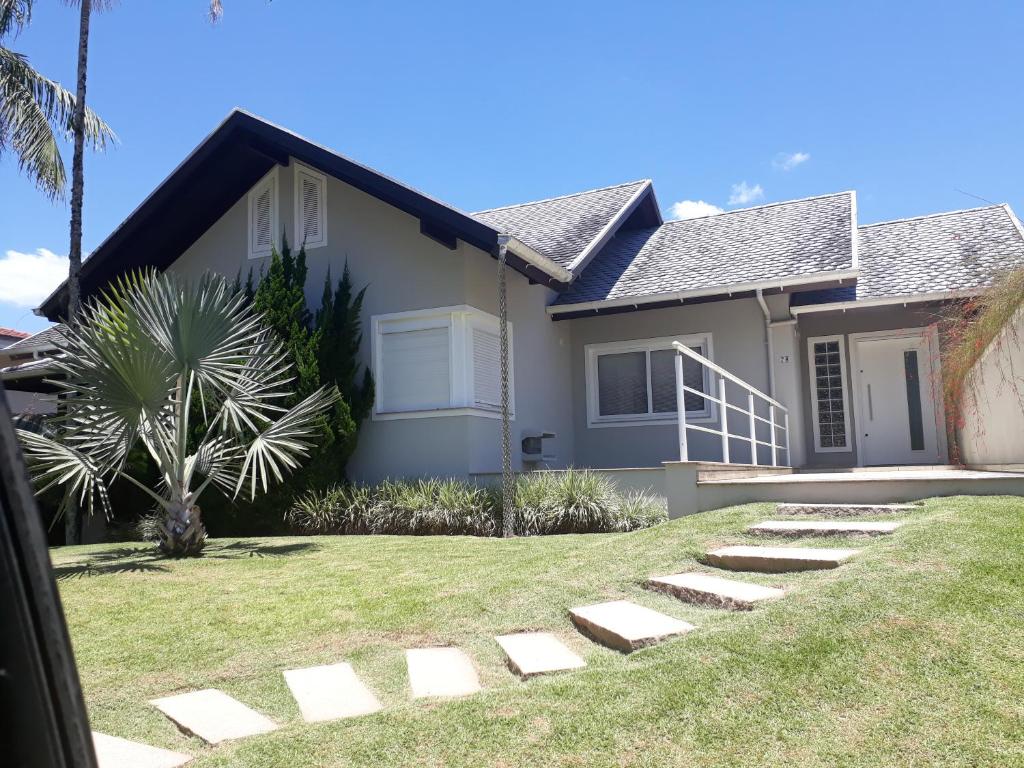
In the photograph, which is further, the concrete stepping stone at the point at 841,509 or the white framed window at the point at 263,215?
the white framed window at the point at 263,215

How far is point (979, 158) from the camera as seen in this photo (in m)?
13.1

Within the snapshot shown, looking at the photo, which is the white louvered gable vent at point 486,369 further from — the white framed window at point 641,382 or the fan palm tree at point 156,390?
the fan palm tree at point 156,390

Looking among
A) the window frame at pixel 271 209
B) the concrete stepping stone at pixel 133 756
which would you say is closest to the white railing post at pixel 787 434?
the window frame at pixel 271 209

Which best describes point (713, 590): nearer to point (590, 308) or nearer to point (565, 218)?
point (590, 308)

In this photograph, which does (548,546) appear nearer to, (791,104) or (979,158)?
(979,158)

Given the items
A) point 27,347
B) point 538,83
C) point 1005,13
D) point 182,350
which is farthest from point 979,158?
point 27,347

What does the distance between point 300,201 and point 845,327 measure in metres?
8.68

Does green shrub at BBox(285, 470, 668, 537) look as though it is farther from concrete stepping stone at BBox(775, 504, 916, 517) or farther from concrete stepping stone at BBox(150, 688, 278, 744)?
concrete stepping stone at BBox(150, 688, 278, 744)

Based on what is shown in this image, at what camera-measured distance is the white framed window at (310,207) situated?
12.1 m

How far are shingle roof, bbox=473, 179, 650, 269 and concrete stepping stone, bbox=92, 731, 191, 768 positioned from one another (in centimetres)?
906

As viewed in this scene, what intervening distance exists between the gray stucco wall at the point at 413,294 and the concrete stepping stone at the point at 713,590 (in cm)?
570

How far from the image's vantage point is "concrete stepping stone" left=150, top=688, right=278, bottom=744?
3379mm

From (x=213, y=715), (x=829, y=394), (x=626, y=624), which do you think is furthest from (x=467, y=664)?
(x=829, y=394)

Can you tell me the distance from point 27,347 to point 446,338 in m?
8.85
